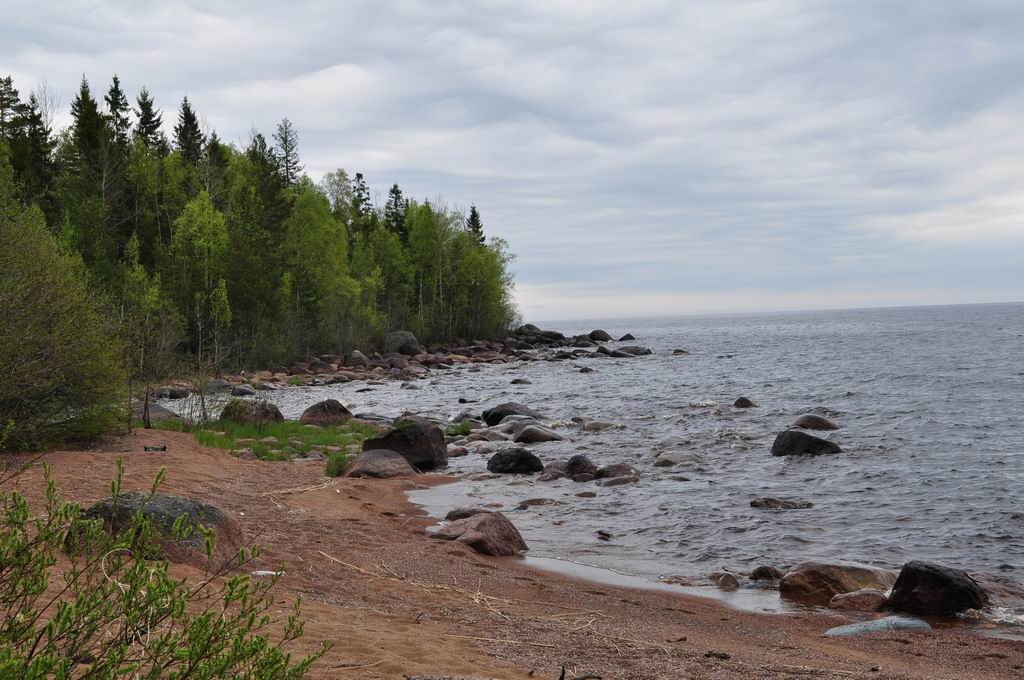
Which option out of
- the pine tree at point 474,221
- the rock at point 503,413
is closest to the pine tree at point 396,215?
the pine tree at point 474,221

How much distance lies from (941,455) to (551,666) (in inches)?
697

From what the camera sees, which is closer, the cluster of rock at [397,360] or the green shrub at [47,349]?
the green shrub at [47,349]

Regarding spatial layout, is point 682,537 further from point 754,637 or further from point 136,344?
point 136,344

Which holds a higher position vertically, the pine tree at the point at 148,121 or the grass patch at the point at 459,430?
the pine tree at the point at 148,121

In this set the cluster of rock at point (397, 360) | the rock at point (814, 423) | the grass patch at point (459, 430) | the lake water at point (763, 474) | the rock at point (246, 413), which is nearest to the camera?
the lake water at point (763, 474)

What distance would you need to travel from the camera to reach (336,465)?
1677 centimetres

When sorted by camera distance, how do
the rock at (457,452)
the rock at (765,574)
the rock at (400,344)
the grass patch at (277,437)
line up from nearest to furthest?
the rock at (765,574)
the grass patch at (277,437)
the rock at (457,452)
the rock at (400,344)

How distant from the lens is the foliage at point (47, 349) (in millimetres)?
12917

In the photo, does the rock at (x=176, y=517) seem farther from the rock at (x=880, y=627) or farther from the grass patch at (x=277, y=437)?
the grass patch at (x=277, y=437)

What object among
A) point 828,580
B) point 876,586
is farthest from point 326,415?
point 876,586

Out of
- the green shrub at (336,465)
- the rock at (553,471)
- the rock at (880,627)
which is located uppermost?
the green shrub at (336,465)

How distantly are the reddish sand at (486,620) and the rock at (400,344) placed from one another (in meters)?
52.3

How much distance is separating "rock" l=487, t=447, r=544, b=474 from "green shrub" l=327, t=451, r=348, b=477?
3658 millimetres

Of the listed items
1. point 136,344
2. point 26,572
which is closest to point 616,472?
point 136,344
